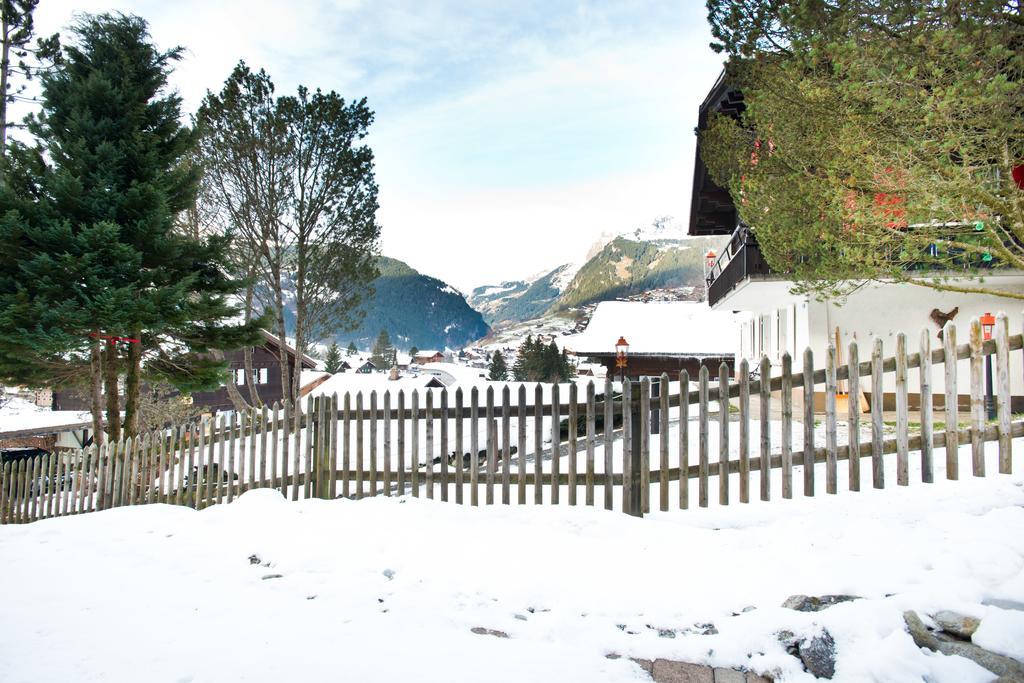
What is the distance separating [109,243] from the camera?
1030 cm

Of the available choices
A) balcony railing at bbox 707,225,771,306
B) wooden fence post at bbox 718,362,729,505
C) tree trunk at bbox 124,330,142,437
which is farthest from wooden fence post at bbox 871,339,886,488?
tree trunk at bbox 124,330,142,437

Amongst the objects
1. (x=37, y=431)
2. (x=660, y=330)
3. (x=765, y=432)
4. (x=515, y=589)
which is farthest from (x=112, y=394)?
(x=660, y=330)

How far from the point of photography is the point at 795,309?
56.5 ft

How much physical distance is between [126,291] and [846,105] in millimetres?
11971

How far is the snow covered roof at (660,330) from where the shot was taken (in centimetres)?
2583

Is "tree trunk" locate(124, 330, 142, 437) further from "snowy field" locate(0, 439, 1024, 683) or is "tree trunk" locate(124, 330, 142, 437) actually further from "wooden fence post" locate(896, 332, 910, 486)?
"wooden fence post" locate(896, 332, 910, 486)

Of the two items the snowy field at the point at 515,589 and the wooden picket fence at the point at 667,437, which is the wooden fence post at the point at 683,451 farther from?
the snowy field at the point at 515,589

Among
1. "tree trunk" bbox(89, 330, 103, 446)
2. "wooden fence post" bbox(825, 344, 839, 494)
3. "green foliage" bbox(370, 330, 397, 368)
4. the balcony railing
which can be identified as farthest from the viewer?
"green foliage" bbox(370, 330, 397, 368)

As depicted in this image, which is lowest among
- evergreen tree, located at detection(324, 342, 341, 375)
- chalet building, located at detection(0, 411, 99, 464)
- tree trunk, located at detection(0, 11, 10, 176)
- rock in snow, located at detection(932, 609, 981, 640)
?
chalet building, located at detection(0, 411, 99, 464)

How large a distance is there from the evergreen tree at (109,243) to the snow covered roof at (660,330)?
15569 millimetres

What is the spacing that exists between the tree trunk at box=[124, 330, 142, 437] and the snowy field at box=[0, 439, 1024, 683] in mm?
6454

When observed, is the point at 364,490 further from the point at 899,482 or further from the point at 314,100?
the point at 314,100

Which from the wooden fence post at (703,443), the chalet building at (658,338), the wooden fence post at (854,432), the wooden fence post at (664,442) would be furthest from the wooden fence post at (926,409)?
the chalet building at (658,338)

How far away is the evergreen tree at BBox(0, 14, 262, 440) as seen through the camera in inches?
396
